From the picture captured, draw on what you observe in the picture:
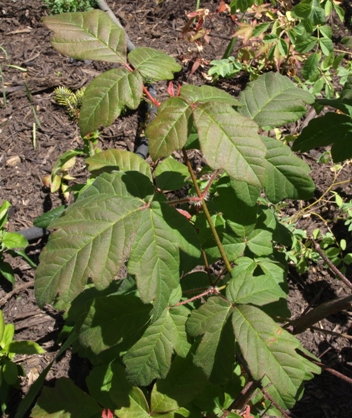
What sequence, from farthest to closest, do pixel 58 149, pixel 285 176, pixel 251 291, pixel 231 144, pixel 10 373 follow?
pixel 58 149 < pixel 10 373 < pixel 285 176 < pixel 251 291 < pixel 231 144

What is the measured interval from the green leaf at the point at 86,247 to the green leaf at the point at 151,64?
35cm

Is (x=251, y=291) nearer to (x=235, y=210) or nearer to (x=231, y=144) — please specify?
(x=235, y=210)

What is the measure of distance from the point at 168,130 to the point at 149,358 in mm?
739

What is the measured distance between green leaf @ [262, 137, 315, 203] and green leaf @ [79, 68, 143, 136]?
19.8 inches

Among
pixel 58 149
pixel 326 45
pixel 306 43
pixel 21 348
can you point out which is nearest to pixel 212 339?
pixel 21 348

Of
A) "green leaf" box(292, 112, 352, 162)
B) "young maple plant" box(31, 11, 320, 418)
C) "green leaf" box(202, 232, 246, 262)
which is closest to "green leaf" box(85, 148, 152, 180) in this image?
"young maple plant" box(31, 11, 320, 418)

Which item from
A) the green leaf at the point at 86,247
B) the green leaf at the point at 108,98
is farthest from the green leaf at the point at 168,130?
the green leaf at the point at 86,247

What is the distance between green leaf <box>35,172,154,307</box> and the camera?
41.3 inches

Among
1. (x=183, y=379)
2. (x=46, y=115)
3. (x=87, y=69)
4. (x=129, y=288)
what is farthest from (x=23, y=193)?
(x=183, y=379)

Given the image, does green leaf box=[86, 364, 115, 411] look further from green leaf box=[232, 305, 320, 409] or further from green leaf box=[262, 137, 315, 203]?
green leaf box=[262, 137, 315, 203]

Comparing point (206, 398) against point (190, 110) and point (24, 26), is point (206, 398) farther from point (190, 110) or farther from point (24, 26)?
point (24, 26)

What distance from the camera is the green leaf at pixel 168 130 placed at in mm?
982

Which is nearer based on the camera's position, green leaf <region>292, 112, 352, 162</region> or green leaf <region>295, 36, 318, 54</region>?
green leaf <region>292, 112, 352, 162</region>

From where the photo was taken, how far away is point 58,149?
3.19 meters
